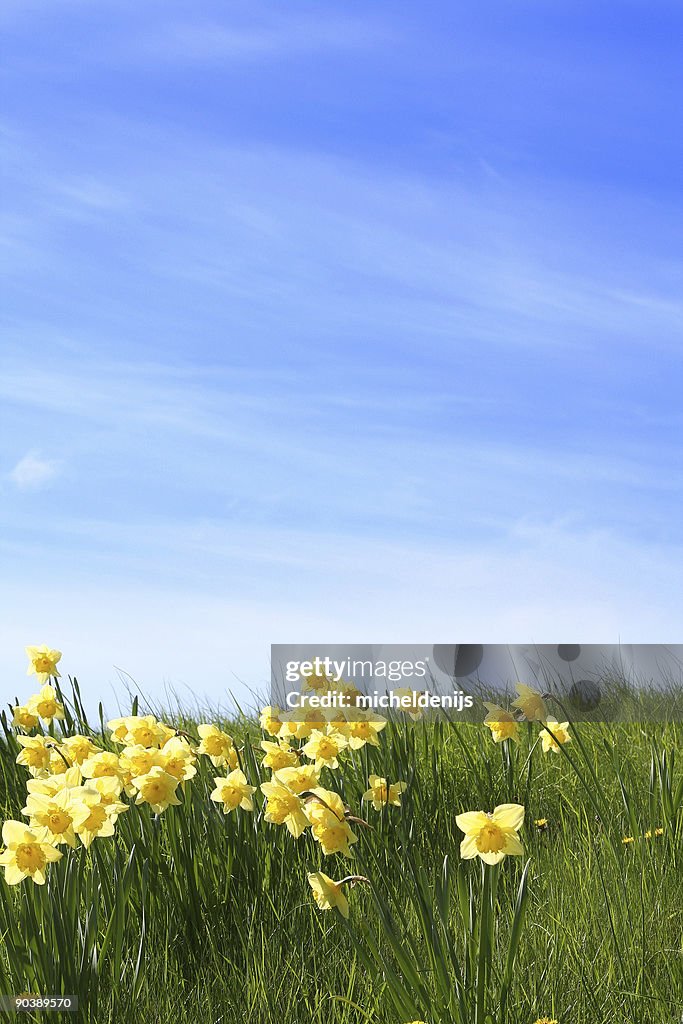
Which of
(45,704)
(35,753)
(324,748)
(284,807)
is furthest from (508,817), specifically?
(45,704)

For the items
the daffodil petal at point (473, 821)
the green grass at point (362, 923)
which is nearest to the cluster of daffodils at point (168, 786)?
the green grass at point (362, 923)

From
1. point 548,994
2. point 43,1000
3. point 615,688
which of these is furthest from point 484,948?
point 615,688

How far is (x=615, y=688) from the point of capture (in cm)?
664

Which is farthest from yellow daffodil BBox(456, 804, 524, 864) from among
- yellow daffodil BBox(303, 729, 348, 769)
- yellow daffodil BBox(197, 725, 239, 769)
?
yellow daffodil BBox(197, 725, 239, 769)

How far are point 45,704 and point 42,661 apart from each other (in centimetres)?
20

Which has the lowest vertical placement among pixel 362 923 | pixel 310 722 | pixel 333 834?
pixel 362 923

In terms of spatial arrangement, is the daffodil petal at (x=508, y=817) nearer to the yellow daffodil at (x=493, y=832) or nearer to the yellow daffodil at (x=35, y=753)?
the yellow daffodil at (x=493, y=832)

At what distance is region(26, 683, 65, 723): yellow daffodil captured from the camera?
399 centimetres

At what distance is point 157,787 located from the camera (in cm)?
284

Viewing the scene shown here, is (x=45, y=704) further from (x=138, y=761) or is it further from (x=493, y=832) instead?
(x=493, y=832)

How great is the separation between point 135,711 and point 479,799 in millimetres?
1880

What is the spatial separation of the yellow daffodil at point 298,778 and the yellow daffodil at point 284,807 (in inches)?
1.8

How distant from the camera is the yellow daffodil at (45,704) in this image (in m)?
3.99

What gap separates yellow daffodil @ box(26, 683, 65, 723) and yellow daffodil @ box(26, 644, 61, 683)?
0.08 metres
